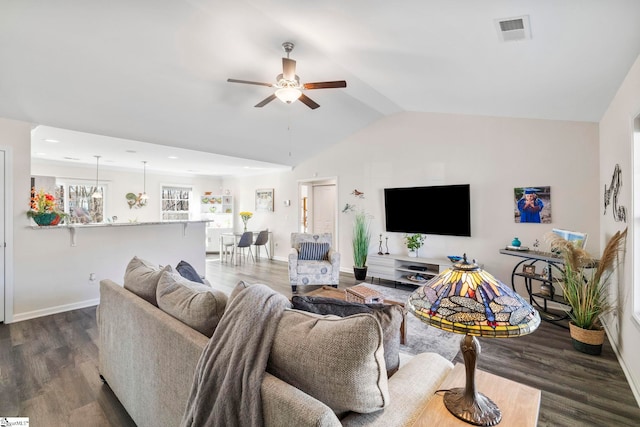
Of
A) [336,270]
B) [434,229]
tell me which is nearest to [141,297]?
[336,270]

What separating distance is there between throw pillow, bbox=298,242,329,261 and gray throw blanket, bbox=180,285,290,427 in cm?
371

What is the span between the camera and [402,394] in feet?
3.66

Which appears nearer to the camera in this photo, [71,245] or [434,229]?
[71,245]

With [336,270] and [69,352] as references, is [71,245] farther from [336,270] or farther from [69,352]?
[336,270]

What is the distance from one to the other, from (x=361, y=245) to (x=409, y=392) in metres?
4.28

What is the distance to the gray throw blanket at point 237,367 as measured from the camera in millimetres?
957

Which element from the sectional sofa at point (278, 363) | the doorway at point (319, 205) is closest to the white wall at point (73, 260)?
the sectional sofa at point (278, 363)

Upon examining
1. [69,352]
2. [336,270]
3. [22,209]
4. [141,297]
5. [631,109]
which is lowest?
[69,352]

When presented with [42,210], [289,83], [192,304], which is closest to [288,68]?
[289,83]

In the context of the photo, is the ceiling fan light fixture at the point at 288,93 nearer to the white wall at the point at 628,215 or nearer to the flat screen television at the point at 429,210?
the white wall at the point at 628,215

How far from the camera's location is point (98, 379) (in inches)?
86.9

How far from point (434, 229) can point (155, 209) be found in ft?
22.2

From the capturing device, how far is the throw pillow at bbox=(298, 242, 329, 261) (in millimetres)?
4883

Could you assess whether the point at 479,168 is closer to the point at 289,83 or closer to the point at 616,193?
the point at 616,193
